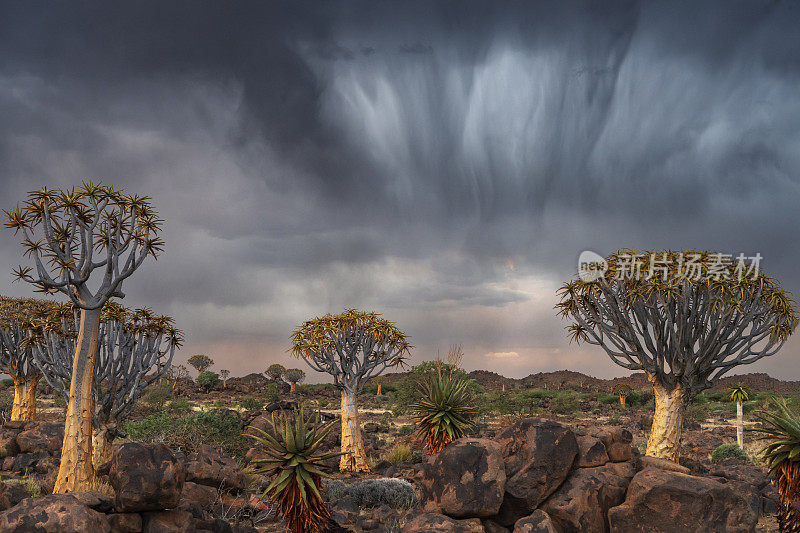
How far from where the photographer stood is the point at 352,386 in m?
20.8

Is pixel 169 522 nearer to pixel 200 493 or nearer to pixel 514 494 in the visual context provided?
pixel 200 493

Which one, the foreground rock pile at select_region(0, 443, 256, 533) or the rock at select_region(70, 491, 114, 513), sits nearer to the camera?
the foreground rock pile at select_region(0, 443, 256, 533)

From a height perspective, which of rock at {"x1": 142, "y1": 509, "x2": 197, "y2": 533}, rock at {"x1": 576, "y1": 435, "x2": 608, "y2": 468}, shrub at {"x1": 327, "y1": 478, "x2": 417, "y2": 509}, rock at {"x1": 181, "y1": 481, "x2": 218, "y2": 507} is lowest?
shrub at {"x1": 327, "y1": 478, "x2": 417, "y2": 509}

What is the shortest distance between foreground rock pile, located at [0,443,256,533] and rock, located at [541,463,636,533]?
20.8 feet

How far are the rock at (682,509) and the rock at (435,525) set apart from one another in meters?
2.99

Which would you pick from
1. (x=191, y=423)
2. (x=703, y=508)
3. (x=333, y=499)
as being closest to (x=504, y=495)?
(x=703, y=508)

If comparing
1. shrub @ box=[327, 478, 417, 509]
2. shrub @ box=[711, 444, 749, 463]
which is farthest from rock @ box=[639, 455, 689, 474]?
shrub @ box=[711, 444, 749, 463]

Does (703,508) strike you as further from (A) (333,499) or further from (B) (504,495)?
(A) (333,499)

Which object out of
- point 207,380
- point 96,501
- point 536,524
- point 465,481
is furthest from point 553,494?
point 207,380

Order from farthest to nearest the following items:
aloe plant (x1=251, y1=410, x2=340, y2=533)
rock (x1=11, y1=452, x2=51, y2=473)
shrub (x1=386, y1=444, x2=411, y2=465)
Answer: shrub (x1=386, y1=444, x2=411, y2=465), rock (x1=11, y1=452, x2=51, y2=473), aloe plant (x1=251, y1=410, x2=340, y2=533)

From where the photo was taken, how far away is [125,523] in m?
8.95

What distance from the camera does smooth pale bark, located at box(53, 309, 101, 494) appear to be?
12.7 meters

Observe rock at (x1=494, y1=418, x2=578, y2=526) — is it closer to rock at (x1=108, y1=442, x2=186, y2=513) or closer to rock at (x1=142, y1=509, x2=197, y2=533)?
rock at (x1=142, y1=509, x2=197, y2=533)

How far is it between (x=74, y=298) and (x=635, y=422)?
133 feet
